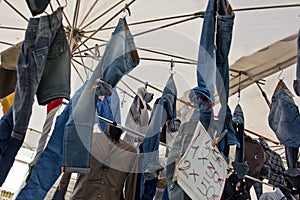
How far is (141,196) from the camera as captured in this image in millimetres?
1562

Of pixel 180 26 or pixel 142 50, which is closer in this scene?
pixel 180 26

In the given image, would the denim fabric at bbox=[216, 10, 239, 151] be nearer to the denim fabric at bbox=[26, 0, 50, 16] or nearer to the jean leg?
the jean leg

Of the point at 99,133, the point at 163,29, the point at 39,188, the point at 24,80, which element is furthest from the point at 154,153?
the point at 163,29

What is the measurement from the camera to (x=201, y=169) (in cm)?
120

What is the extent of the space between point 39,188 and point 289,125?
1.14 metres

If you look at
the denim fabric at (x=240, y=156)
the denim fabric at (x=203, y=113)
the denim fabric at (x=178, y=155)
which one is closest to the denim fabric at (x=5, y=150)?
the denim fabric at (x=178, y=155)

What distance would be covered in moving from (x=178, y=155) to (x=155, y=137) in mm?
302

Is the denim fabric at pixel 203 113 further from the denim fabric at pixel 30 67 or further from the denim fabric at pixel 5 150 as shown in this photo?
the denim fabric at pixel 5 150

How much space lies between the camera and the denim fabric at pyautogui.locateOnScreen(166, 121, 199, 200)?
3.92 ft

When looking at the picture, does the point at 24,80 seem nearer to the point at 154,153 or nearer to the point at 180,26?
the point at 154,153

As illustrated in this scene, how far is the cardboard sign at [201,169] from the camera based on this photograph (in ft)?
3.84

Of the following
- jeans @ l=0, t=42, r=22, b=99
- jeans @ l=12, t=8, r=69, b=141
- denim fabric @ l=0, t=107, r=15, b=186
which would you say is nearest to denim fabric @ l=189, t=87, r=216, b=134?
jeans @ l=12, t=8, r=69, b=141

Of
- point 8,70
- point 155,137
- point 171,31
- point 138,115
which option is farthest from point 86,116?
point 171,31

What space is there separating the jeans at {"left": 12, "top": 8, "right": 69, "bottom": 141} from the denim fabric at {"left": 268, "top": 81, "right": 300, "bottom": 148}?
3.69ft
